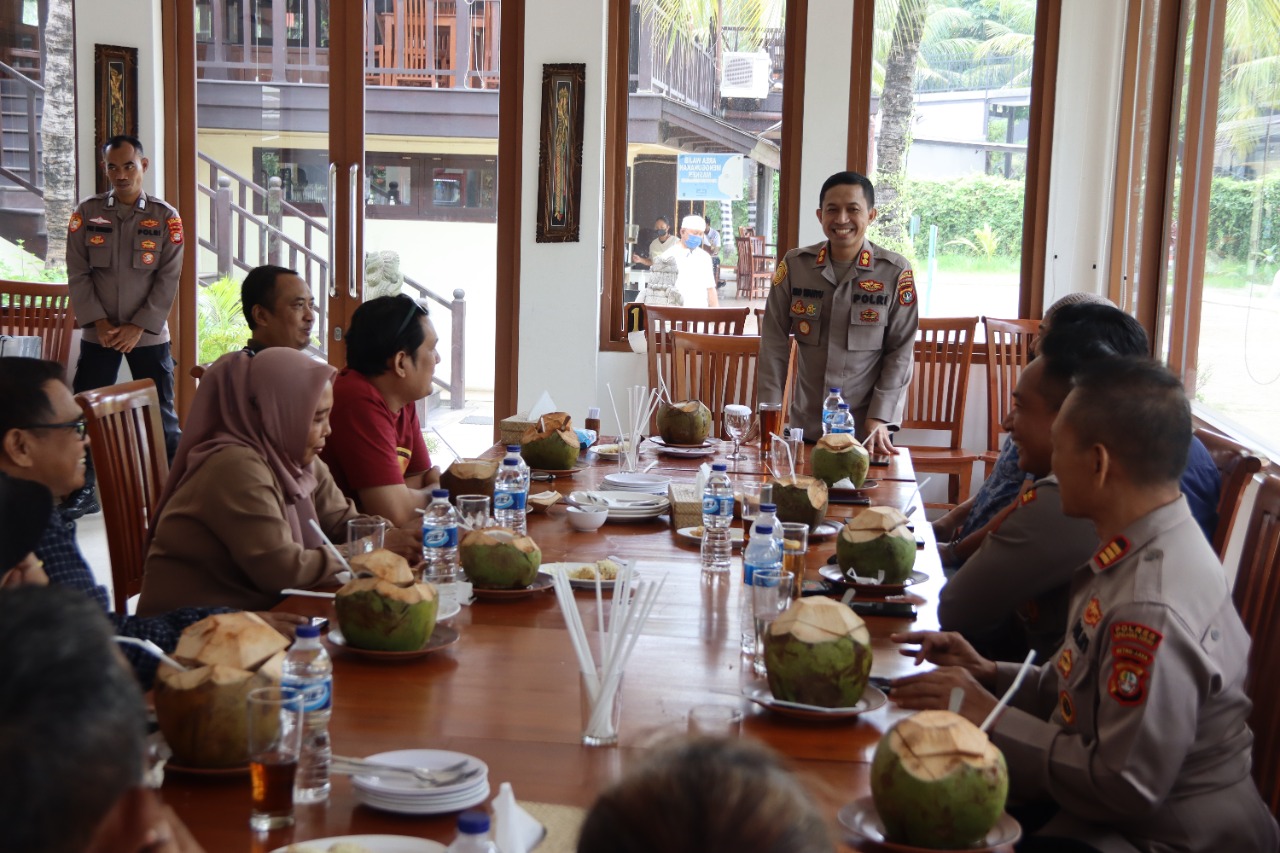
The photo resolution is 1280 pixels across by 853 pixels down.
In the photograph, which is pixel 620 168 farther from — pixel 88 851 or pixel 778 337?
pixel 88 851

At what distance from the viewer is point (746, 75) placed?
605 centimetres

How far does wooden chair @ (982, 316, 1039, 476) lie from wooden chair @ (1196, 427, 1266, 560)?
2.93 m

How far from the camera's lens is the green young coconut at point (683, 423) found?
3.91m

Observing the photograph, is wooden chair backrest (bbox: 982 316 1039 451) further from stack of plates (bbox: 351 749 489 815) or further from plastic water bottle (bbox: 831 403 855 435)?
stack of plates (bbox: 351 749 489 815)

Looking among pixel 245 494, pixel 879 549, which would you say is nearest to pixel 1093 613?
pixel 879 549

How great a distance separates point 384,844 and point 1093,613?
1.04 m

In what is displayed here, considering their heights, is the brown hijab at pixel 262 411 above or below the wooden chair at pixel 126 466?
above

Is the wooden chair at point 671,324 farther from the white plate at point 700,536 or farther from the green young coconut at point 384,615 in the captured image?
the green young coconut at point 384,615

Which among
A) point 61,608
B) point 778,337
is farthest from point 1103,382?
point 778,337

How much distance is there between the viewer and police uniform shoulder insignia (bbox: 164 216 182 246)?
18.9 feet

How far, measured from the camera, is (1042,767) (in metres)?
1.66

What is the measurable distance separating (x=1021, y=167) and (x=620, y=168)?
1905 millimetres

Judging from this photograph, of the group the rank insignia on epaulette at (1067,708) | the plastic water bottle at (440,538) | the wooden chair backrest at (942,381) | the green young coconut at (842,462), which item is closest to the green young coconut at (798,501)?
the green young coconut at (842,462)

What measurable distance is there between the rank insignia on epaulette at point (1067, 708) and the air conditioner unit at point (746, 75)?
15.5 ft
